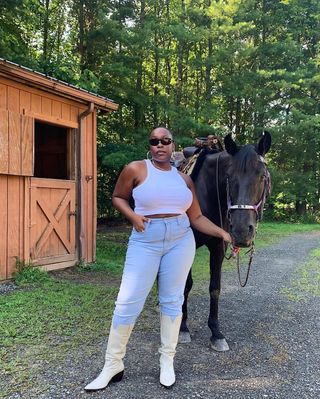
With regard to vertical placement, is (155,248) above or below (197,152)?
below

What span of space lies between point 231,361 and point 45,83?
187 inches

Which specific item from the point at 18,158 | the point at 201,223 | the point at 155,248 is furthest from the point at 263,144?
the point at 18,158

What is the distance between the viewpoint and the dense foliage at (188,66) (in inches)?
486

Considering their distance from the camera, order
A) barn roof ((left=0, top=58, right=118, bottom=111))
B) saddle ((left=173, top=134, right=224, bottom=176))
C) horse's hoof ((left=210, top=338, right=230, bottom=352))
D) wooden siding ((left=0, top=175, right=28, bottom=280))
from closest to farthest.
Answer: horse's hoof ((left=210, top=338, right=230, bottom=352)) < saddle ((left=173, top=134, right=224, bottom=176)) < barn roof ((left=0, top=58, right=118, bottom=111)) < wooden siding ((left=0, top=175, right=28, bottom=280))

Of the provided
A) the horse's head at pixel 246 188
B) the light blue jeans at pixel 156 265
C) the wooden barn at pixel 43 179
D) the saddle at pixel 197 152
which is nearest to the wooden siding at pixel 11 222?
the wooden barn at pixel 43 179

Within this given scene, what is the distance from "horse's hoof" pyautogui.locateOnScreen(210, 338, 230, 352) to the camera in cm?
344

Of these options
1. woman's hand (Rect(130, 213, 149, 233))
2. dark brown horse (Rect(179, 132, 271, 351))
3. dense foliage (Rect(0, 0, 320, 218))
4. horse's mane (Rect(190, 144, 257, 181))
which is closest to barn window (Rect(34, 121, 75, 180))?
dense foliage (Rect(0, 0, 320, 218))

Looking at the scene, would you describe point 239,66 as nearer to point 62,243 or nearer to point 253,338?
point 62,243

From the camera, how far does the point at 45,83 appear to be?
6.06 metres

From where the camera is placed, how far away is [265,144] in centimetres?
319

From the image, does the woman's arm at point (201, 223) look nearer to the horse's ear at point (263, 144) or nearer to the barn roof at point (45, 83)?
the horse's ear at point (263, 144)

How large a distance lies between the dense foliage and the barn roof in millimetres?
2260

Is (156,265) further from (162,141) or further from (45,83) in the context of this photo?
(45,83)

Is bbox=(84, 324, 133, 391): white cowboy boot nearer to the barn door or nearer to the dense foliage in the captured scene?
the barn door
